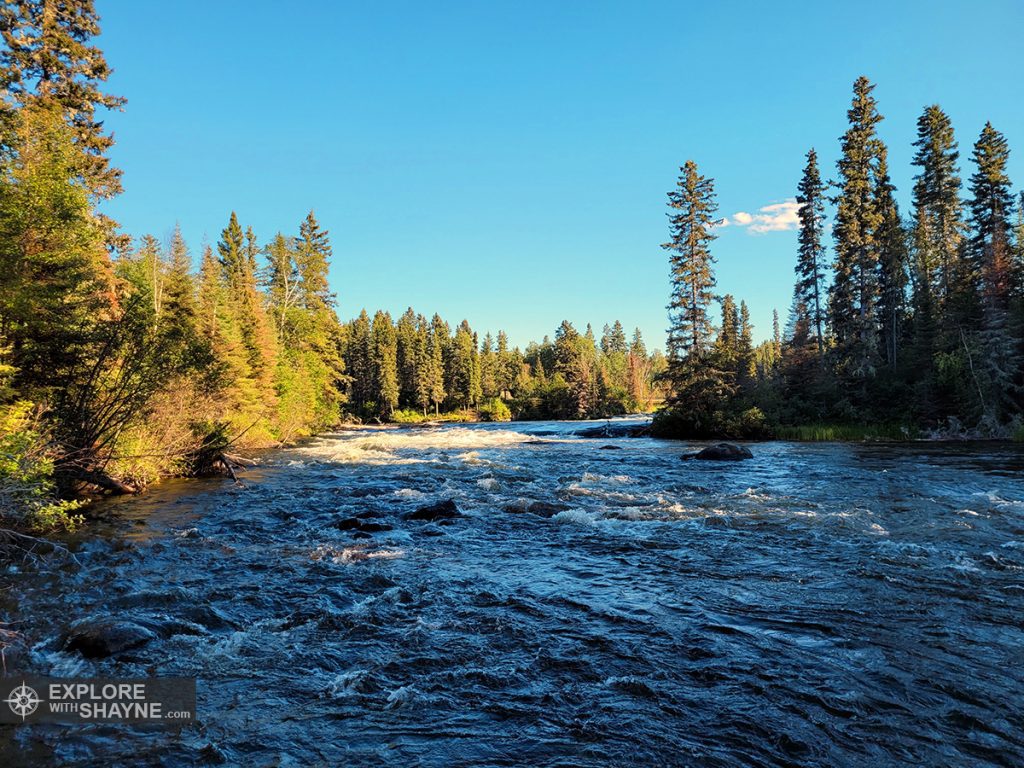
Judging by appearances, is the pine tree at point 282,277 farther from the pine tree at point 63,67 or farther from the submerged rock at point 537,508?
the submerged rock at point 537,508

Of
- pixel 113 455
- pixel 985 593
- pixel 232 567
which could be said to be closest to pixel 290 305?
pixel 113 455

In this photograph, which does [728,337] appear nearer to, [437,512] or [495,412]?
[495,412]

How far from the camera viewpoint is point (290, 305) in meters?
48.5

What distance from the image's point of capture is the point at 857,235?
4119cm

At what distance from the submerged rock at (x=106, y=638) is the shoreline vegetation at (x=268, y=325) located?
7.79ft

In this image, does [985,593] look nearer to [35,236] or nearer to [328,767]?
[328,767]

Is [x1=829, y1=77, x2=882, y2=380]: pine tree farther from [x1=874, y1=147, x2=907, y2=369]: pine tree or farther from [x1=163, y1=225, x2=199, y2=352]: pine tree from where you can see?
[x1=163, y1=225, x2=199, y2=352]: pine tree

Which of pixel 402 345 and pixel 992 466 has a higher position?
pixel 402 345

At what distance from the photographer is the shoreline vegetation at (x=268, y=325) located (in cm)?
1250

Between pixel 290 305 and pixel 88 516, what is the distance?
38.6 metres

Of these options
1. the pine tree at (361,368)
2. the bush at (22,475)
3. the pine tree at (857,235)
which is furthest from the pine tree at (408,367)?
the bush at (22,475)
